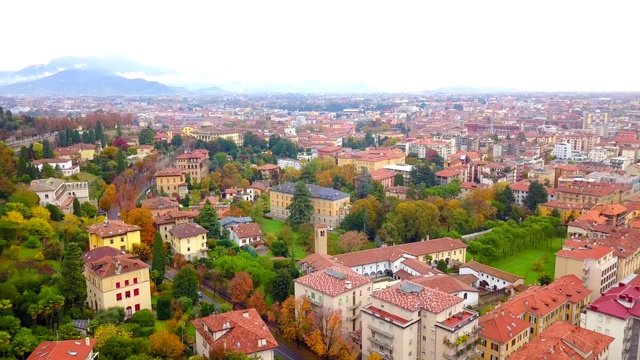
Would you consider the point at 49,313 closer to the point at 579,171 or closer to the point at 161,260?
the point at 161,260

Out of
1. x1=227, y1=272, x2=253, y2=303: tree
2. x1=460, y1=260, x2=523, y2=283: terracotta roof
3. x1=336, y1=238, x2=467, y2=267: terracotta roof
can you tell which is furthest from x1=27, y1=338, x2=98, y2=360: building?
x1=460, y1=260, x2=523, y2=283: terracotta roof

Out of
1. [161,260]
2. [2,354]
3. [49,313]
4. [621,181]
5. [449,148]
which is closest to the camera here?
[2,354]

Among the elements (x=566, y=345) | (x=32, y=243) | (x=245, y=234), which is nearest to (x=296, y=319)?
(x=566, y=345)

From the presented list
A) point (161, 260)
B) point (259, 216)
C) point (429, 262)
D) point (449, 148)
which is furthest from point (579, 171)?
point (161, 260)

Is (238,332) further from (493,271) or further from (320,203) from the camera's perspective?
(320,203)

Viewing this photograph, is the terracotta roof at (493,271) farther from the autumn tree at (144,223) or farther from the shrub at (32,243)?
the shrub at (32,243)

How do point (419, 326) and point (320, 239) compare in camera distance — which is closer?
point (419, 326)
